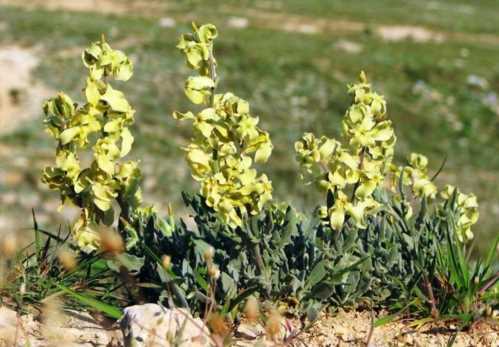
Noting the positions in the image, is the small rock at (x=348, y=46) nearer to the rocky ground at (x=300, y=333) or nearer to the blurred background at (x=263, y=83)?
the blurred background at (x=263, y=83)

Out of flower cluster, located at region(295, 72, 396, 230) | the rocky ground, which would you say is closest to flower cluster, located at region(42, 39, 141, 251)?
the rocky ground

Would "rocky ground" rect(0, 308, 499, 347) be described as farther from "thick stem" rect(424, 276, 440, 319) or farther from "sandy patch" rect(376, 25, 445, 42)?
"sandy patch" rect(376, 25, 445, 42)

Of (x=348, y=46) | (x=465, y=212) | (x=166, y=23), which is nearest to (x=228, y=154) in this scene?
(x=465, y=212)

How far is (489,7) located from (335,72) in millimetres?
A: 38171

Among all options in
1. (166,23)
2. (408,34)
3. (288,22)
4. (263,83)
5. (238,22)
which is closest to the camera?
(263,83)

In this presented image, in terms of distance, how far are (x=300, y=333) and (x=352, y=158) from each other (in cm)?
71

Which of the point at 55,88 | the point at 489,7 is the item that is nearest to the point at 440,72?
the point at 55,88

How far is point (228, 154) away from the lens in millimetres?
3352

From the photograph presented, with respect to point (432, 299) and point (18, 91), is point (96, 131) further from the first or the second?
point (18, 91)

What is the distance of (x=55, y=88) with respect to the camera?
65.1 feet

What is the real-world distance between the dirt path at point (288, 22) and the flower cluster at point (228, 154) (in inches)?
1236

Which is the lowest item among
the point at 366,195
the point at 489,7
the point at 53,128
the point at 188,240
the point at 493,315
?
the point at 489,7

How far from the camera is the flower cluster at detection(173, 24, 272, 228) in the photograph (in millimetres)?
3303

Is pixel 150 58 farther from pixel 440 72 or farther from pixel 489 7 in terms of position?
pixel 489 7
